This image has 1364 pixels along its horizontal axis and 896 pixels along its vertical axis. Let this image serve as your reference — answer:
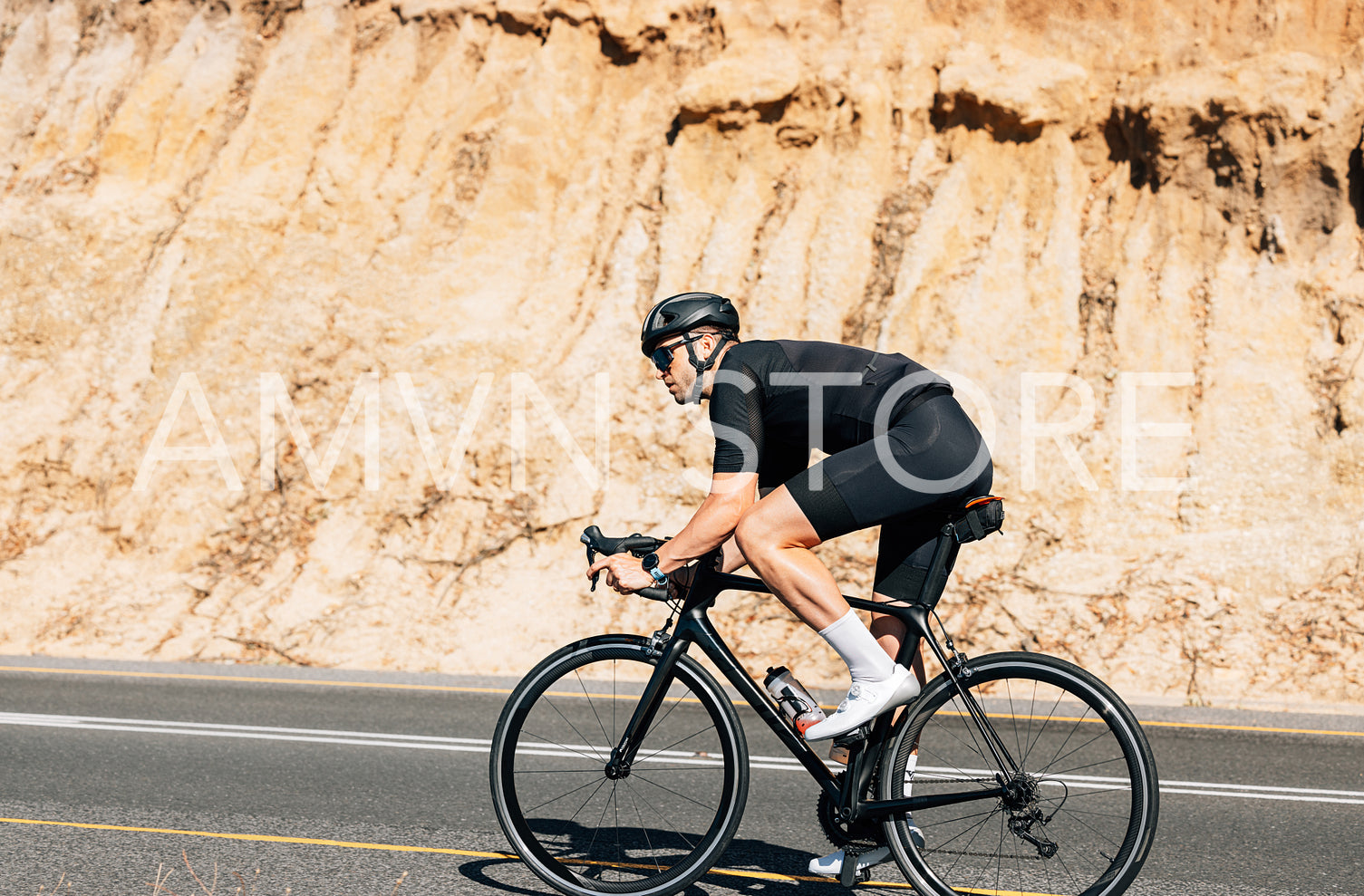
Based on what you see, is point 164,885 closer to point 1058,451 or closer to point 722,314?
point 722,314

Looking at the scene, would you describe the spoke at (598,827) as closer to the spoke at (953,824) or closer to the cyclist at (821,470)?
the cyclist at (821,470)

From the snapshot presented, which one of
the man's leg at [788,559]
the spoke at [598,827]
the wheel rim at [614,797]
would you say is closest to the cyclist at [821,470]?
the man's leg at [788,559]

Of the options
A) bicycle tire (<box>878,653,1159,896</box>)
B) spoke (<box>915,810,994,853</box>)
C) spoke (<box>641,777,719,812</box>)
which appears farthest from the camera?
spoke (<box>641,777,719,812</box>)

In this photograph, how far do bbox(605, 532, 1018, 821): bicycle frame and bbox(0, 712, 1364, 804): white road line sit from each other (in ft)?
3.12

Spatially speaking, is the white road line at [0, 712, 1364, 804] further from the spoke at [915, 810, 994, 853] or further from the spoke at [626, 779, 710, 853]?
the spoke at [915, 810, 994, 853]

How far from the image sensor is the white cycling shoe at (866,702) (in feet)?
11.9

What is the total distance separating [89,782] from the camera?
5.53 m

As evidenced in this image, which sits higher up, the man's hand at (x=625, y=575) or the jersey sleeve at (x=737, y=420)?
the jersey sleeve at (x=737, y=420)

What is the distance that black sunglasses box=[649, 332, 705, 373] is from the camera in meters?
3.83

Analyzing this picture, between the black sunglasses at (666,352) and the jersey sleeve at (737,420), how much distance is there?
0.20m

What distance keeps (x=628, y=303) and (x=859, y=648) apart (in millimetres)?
11719

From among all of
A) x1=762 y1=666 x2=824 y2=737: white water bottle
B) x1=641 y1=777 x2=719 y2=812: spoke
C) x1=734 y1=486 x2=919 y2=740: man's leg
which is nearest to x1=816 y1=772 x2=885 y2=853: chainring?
x1=762 y1=666 x2=824 y2=737: white water bottle

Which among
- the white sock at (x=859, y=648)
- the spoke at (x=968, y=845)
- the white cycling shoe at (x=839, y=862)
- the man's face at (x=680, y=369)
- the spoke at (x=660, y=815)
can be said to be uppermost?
the man's face at (x=680, y=369)

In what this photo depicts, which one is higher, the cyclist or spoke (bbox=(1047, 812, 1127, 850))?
the cyclist
